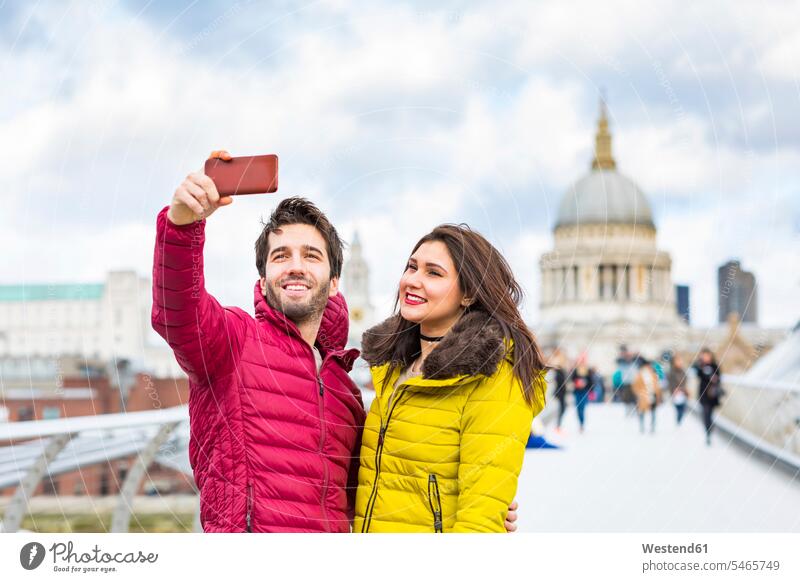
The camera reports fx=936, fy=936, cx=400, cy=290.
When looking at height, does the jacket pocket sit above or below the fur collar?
below

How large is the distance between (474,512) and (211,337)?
27.6 inches

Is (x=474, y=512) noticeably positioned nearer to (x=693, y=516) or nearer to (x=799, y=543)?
(x=799, y=543)

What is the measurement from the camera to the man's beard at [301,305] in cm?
223

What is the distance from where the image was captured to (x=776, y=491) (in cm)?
483

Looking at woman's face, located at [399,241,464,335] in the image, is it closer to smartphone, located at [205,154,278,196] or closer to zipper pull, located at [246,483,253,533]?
smartphone, located at [205,154,278,196]

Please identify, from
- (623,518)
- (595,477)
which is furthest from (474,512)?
(595,477)

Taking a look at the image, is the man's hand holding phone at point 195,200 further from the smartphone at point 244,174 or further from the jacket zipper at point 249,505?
the jacket zipper at point 249,505

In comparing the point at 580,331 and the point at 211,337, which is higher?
the point at 580,331

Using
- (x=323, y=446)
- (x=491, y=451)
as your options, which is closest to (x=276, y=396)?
(x=323, y=446)

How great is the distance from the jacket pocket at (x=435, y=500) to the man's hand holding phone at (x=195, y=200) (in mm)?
769

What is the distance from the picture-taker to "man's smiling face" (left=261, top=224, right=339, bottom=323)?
7.30ft

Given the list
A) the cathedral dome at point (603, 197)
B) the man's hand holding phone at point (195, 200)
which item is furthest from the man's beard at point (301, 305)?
the cathedral dome at point (603, 197)

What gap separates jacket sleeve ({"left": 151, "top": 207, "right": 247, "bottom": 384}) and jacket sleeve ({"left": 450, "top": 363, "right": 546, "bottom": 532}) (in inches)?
22.8

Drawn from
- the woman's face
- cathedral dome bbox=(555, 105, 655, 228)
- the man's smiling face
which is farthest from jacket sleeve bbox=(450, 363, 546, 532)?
cathedral dome bbox=(555, 105, 655, 228)
